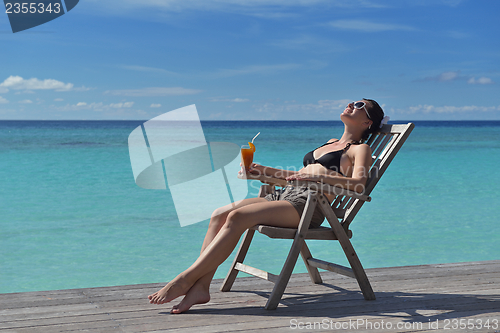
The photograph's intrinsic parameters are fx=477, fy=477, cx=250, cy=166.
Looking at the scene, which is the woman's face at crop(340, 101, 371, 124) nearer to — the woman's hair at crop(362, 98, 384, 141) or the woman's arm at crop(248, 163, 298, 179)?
the woman's hair at crop(362, 98, 384, 141)

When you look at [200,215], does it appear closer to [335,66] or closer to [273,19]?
[273,19]

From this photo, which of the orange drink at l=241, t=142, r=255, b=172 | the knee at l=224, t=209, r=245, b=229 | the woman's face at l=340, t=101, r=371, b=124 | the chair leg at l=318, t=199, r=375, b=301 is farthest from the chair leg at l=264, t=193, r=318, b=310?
the woman's face at l=340, t=101, r=371, b=124

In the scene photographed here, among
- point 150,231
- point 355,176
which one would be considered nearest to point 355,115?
point 355,176

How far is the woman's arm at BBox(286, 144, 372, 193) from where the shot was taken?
249 cm

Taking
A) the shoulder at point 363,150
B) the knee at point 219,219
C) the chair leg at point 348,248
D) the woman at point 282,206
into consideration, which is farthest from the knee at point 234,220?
the shoulder at point 363,150

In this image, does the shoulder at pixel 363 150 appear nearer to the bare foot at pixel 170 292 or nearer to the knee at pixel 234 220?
the knee at pixel 234 220

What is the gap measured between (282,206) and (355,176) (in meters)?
0.45

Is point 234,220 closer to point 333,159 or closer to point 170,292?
point 170,292

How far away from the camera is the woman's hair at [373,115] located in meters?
2.96

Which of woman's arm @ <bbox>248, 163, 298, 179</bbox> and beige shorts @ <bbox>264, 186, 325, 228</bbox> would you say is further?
woman's arm @ <bbox>248, 163, 298, 179</bbox>

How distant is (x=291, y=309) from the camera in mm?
2521

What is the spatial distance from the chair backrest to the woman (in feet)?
0.27

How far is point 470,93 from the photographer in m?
47.1

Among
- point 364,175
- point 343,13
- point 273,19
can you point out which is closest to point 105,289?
point 364,175
